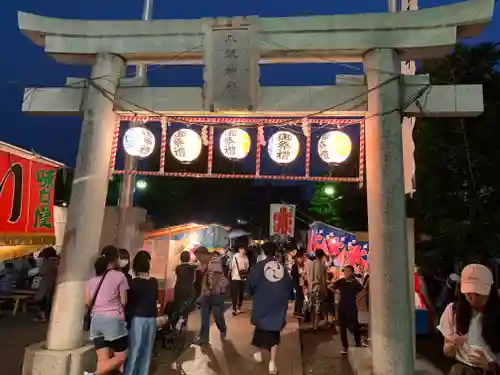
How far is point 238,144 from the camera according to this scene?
8453 millimetres

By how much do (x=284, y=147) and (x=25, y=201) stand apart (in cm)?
678

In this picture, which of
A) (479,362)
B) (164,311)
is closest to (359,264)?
(164,311)

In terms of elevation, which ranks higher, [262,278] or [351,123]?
[351,123]

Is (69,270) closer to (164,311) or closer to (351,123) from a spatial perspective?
(164,311)

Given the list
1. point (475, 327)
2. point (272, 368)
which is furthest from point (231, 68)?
point (475, 327)

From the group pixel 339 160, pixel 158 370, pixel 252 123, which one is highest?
pixel 252 123

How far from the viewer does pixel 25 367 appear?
21.4 feet

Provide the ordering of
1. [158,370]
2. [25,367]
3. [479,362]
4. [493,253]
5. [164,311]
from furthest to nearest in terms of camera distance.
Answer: [493,253] → [164,311] → [158,370] → [25,367] → [479,362]

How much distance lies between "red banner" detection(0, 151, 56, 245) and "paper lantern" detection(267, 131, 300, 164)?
6.22 m

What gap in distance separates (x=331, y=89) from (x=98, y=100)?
4.13m

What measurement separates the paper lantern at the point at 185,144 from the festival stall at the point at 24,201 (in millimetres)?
4068

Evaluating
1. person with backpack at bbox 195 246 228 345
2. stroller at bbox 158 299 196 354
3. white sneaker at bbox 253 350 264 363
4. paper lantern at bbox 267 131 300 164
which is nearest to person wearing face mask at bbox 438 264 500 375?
white sneaker at bbox 253 350 264 363

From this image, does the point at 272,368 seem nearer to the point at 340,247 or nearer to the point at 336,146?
the point at 336,146

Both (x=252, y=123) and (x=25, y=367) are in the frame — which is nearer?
(x=25, y=367)
